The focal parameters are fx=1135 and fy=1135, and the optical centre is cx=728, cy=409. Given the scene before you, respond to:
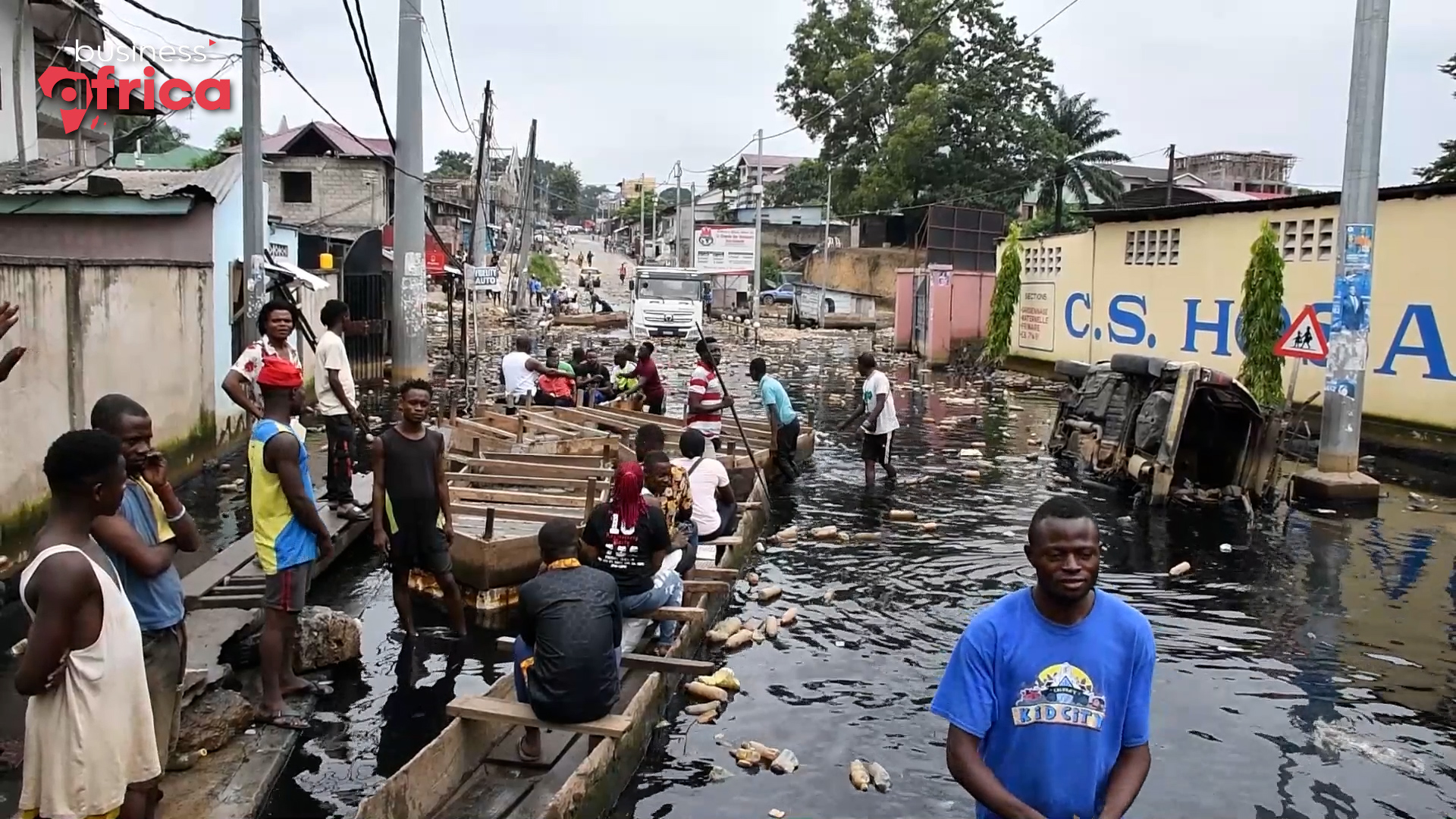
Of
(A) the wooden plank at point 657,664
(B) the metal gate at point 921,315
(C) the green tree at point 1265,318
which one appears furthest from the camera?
(B) the metal gate at point 921,315

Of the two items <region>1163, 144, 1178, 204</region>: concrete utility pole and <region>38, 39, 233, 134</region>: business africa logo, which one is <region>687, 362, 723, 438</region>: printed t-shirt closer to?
<region>38, 39, 233, 134</region>: business africa logo

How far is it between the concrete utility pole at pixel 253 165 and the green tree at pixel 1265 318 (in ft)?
51.6

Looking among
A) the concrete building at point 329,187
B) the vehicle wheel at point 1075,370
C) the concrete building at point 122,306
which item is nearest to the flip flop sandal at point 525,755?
the concrete building at point 122,306

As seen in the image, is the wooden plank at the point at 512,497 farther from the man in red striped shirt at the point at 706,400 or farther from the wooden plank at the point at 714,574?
the man in red striped shirt at the point at 706,400

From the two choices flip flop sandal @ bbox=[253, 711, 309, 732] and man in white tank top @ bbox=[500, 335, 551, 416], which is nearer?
flip flop sandal @ bbox=[253, 711, 309, 732]

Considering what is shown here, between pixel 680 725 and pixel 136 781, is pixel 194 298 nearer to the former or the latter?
pixel 680 725

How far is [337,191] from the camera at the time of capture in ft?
116

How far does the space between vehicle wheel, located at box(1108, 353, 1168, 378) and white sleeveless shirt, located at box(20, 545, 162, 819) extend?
1238 cm

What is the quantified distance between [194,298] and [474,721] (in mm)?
9418

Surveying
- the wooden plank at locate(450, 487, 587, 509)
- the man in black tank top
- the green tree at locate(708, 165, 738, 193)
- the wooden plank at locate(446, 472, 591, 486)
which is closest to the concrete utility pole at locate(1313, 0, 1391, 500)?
the wooden plank at locate(446, 472, 591, 486)

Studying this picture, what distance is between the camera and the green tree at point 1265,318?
764 inches

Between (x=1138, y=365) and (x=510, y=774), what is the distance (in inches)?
431

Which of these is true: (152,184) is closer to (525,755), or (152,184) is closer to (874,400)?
(874,400)

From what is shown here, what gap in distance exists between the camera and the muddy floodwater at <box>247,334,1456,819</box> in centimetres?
613
